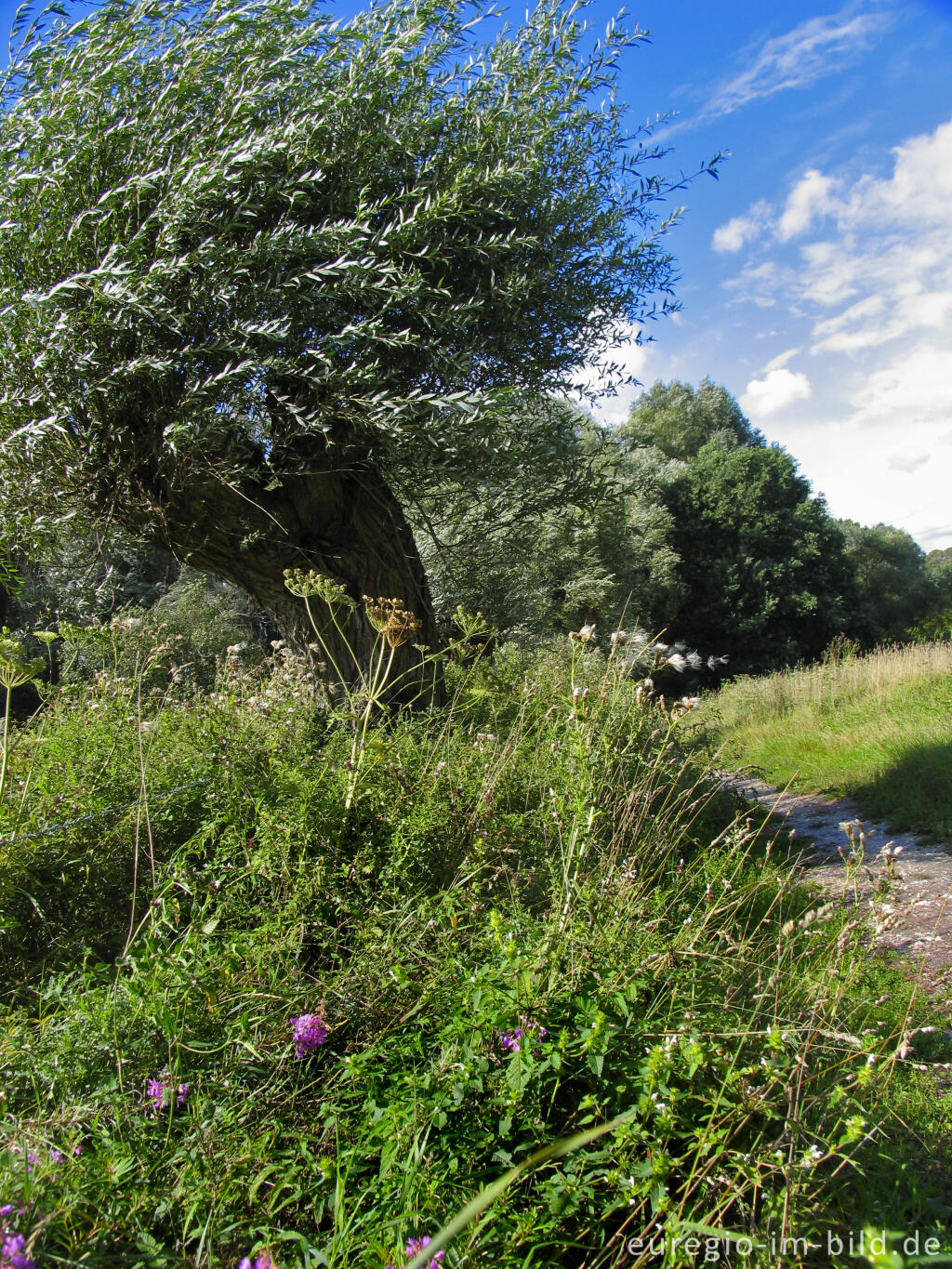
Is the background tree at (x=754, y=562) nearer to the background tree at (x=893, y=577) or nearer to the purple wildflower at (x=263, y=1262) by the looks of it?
the background tree at (x=893, y=577)

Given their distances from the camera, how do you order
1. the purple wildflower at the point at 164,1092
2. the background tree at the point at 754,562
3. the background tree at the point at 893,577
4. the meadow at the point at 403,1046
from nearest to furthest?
the meadow at the point at 403,1046
the purple wildflower at the point at 164,1092
the background tree at the point at 754,562
the background tree at the point at 893,577

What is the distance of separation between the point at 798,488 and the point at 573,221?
2405 cm

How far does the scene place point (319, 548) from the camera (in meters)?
5.35

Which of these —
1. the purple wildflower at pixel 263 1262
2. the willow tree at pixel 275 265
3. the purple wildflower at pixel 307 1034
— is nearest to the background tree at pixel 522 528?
the willow tree at pixel 275 265

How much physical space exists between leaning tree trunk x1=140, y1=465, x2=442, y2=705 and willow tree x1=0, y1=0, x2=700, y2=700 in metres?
0.02

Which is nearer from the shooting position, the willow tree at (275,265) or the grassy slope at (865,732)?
the willow tree at (275,265)

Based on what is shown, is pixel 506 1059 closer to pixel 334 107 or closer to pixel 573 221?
pixel 334 107

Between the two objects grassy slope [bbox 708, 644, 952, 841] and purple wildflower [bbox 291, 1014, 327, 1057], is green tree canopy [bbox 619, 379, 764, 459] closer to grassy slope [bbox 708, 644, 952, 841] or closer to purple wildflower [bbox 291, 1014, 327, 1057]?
grassy slope [bbox 708, 644, 952, 841]

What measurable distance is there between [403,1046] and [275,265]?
4207 mm

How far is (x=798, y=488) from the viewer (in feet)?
86.7

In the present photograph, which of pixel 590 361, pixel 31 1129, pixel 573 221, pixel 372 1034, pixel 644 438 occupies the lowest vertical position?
pixel 372 1034

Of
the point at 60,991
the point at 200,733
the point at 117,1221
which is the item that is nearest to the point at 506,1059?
the point at 117,1221

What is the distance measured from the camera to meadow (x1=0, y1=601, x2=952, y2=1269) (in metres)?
1.56

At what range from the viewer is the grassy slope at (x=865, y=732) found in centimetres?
700
